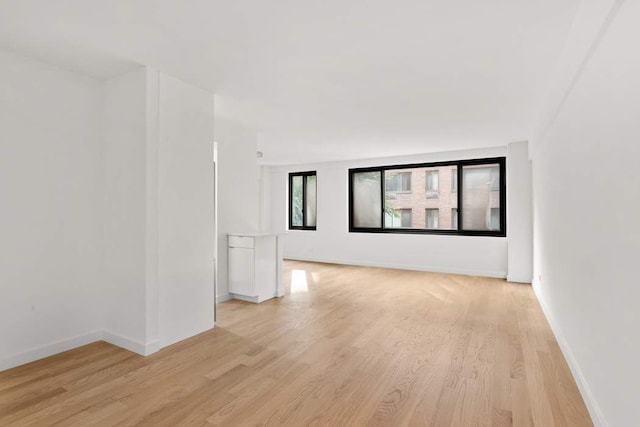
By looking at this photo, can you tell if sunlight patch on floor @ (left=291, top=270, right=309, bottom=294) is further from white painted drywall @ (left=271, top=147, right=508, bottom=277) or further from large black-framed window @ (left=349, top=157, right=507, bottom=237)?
large black-framed window @ (left=349, top=157, right=507, bottom=237)

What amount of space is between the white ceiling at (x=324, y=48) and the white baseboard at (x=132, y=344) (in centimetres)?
238

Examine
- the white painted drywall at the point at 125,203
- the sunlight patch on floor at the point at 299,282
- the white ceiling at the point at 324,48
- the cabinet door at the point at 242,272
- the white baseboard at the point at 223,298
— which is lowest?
the sunlight patch on floor at the point at 299,282

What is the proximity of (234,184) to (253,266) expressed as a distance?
3.87 ft

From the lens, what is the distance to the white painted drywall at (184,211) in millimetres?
3000

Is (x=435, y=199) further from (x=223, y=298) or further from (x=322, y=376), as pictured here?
(x=322, y=376)

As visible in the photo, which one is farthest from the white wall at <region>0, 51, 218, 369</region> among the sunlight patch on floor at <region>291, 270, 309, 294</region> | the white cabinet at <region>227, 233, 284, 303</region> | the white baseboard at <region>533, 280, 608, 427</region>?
the white baseboard at <region>533, 280, 608, 427</region>

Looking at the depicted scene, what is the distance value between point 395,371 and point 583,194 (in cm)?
179

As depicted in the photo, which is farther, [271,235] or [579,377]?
[271,235]

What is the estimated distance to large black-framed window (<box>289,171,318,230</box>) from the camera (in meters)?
8.65

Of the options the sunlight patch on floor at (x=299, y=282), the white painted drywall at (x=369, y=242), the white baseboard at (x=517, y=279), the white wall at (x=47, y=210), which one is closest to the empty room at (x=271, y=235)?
Answer: the white wall at (x=47, y=210)

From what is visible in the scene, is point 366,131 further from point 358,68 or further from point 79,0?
point 79,0

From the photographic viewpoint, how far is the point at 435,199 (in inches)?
319

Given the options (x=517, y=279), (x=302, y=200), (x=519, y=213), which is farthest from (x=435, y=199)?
(x=302, y=200)

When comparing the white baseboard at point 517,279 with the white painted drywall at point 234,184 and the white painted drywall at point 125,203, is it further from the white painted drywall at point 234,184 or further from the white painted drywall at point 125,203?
the white painted drywall at point 125,203
